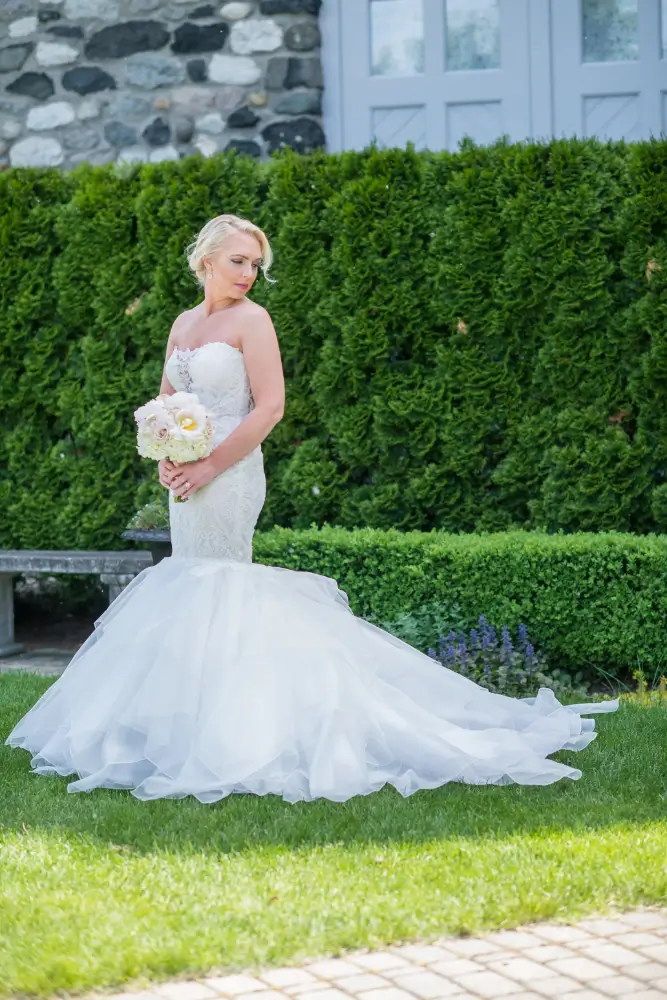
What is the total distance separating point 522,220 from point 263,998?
195 inches

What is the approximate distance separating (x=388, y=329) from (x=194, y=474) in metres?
2.64

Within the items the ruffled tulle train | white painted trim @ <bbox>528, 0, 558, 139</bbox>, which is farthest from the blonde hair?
white painted trim @ <bbox>528, 0, 558, 139</bbox>

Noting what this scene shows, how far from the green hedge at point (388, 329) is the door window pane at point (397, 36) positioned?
7.38 ft

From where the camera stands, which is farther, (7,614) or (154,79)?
(154,79)

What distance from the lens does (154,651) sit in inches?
190

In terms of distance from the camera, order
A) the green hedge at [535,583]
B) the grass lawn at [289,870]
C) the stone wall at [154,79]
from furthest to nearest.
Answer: the stone wall at [154,79] < the green hedge at [535,583] < the grass lawn at [289,870]

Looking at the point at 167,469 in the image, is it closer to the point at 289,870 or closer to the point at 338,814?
the point at 338,814

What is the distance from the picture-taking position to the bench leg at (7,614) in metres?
7.82

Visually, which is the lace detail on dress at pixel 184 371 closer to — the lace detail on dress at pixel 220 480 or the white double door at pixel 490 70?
the lace detail on dress at pixel 220 480

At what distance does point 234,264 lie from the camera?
5.02 m

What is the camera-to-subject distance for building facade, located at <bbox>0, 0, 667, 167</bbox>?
352 inches

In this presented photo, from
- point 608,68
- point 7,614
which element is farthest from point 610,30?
point 7,614

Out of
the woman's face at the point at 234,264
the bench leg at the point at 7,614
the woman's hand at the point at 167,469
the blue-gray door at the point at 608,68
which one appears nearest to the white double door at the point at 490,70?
the blue-gray door at the point at 608,68

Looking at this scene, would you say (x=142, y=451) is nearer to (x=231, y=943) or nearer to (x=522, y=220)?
(x=231, y=943)
